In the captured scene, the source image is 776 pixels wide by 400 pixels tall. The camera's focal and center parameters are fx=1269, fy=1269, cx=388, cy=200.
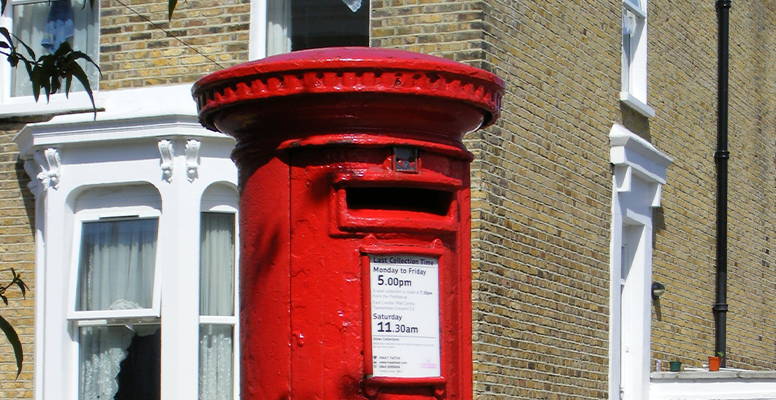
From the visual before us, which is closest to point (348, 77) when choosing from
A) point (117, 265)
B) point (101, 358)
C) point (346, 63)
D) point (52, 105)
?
point (346, 63)

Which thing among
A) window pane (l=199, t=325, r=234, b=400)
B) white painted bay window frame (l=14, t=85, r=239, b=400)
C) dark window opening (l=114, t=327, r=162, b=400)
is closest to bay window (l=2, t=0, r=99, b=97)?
white painted bay window frame (l=14, t=85, r=239, b=400)

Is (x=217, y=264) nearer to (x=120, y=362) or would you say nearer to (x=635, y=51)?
(x=120, y=362)

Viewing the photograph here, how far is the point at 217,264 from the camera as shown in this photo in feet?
32.2

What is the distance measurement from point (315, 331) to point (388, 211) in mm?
477

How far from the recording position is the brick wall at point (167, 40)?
10.1 meters

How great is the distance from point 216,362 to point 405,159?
567 cm

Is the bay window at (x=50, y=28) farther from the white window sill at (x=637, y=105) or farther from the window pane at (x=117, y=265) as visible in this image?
the white window sill at (x=637, y=105)

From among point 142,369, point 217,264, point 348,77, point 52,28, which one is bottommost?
point 142,369

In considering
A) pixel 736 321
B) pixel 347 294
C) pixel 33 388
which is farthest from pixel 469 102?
pixel 736 321

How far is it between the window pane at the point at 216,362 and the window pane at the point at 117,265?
0.55 metres

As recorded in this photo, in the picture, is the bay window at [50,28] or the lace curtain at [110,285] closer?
the lace curtain at [110,285]

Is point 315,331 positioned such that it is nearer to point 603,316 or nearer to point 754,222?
point 603,316

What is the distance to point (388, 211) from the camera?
4332mm

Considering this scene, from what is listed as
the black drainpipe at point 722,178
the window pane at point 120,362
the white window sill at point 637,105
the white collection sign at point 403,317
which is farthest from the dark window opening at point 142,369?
the black drainpipe at point 722,178
